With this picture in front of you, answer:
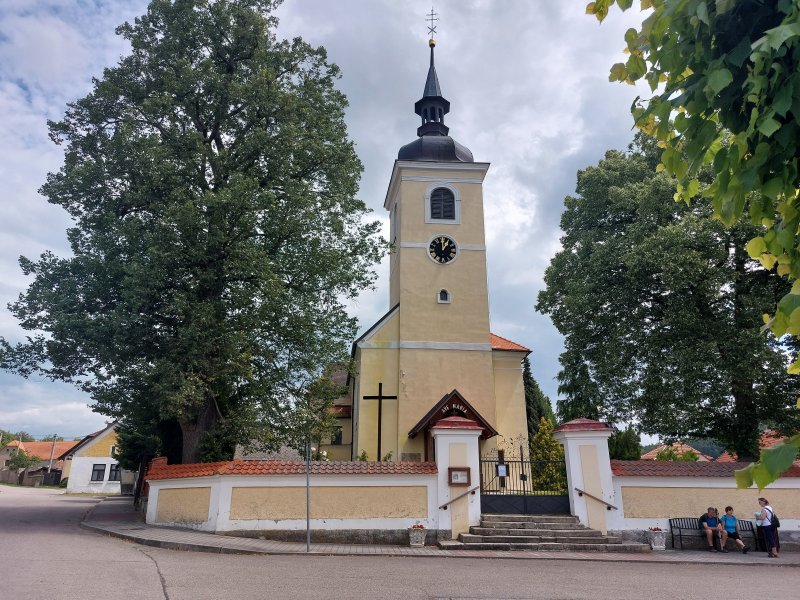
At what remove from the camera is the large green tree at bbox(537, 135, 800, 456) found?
17.5m

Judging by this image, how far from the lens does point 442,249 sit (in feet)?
75.0

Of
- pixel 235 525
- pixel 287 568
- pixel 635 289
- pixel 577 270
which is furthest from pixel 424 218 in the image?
pixel 287 568

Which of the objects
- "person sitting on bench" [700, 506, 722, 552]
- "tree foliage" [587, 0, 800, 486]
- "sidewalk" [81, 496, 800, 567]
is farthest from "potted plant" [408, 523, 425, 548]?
"tree foliage" [587, 0, 800, 486]

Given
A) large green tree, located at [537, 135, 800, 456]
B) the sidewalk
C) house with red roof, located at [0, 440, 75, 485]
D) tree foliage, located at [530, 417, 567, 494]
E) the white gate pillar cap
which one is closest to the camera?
the sidewalk

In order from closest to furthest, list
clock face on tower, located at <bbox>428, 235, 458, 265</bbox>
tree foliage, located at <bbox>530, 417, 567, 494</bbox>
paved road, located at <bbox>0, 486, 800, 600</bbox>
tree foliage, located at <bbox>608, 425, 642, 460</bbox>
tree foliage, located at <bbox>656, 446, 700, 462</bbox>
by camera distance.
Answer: paved road, located at <bbox>0, 486, 800, 600</bbox>, tree foliage, located at <bbox>530, 417, 567, 494</bbox>, tree foliage, located at <bbox>608, 425, 642, 460</bbox>, tree foliage, located at <bbox>656, 446, 700, 462</bbox>, clock face on tower, located at <bbox>428, 235, 458, 265</bbox>

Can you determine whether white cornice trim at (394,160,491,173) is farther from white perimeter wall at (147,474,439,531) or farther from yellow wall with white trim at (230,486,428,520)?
yellow wall with white trim at (230,486,428,520)

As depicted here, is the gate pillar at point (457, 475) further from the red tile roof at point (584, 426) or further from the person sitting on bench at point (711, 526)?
the person sitting on bench at point (711, 526)

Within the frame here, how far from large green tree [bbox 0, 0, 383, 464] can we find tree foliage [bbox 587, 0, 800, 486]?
12.9 meters

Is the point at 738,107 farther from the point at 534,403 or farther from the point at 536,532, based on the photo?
the point at 534,403

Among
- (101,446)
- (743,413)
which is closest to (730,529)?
(743,413)

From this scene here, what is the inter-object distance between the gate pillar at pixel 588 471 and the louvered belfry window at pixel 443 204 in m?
11.8

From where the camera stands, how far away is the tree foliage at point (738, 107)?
2.49m

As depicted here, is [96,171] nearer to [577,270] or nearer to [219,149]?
[219,149]

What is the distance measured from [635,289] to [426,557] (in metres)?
13.1
